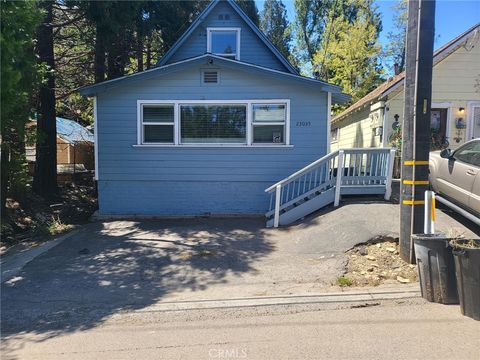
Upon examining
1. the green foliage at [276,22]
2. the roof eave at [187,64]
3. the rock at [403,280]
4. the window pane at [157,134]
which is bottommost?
the rock at [403,280]

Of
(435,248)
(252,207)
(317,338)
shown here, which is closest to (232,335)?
(317,338)

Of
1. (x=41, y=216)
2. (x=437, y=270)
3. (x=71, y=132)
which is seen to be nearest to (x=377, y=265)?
(x=437, y=270)

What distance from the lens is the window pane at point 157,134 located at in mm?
12070

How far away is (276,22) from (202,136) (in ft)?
110

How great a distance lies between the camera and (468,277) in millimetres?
5055

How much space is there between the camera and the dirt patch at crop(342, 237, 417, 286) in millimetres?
6723

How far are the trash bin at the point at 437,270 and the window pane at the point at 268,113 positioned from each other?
22.2ft

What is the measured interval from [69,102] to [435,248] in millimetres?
20996

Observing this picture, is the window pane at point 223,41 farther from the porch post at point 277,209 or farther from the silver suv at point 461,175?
the silver suv at point 461,175

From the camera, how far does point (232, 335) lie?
4.80 meters

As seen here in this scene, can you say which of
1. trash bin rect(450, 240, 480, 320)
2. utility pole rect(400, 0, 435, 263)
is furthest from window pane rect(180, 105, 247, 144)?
trash bin rect(450, 240, 480, 320)

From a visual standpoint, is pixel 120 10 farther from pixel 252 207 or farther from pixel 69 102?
pixel 69 102

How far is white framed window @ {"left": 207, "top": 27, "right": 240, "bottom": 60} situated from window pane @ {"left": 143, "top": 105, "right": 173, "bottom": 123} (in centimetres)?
491

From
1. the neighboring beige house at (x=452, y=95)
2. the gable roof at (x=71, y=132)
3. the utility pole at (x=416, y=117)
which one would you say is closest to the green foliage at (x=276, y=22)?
the gable roof at (x=71, y=132)
